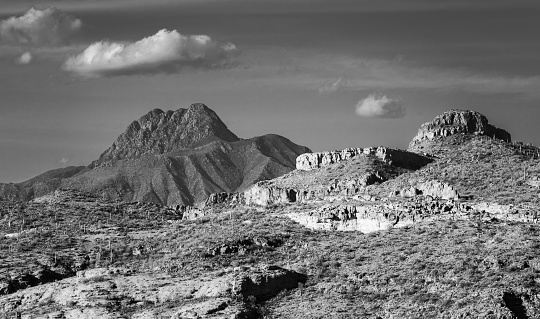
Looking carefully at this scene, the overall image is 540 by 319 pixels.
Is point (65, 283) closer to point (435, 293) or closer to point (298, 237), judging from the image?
point (298, 237)

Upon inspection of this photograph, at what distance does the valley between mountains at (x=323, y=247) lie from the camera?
362 feet

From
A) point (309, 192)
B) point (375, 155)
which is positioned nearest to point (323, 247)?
point (309, 192)

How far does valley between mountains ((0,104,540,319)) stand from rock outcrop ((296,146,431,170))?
0.20 m

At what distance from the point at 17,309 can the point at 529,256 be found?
51.0 meters

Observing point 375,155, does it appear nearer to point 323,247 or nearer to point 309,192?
point 309,192

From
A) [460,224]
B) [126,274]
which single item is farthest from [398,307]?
[126,274]

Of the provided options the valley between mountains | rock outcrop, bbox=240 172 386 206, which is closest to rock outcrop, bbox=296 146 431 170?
the valley between mountains

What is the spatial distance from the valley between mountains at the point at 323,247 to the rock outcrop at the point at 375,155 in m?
0.20

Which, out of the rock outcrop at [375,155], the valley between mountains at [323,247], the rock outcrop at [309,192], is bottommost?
the valley between mountains at [323,247]

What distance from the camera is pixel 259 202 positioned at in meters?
181

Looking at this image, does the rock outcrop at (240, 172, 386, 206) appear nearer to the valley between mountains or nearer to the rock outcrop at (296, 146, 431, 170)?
the valley between mountains

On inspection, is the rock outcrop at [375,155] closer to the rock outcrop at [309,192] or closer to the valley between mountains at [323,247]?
the valley between mountains at [323,247]

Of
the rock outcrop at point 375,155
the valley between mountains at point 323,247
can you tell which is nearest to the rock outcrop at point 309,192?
the valley between mountains at point 323,247

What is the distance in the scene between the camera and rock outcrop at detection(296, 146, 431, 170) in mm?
183500
